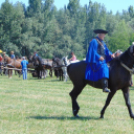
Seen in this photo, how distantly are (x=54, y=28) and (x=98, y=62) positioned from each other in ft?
212

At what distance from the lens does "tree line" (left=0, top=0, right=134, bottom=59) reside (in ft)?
199

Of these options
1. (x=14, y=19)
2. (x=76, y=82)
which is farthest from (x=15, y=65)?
(x=14, y=19)

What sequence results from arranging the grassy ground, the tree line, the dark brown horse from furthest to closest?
the tree line
the dark brown horse
the grassy ground

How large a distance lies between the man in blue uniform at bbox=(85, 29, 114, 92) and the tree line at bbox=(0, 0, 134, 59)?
51841 mm

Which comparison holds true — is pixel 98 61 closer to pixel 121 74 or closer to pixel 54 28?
pixel 121 74

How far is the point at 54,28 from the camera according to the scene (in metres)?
72.4

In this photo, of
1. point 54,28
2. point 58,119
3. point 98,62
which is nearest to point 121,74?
point 98,62

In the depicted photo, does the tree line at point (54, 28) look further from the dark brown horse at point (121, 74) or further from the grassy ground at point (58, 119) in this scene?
the dark brown horse at point (121, 74)

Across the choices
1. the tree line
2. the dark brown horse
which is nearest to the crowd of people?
the dark brown horse

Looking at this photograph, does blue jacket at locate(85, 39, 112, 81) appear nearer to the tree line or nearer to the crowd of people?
the crowd of people

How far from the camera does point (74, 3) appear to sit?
85.9 m

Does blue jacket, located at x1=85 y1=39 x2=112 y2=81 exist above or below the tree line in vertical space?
below

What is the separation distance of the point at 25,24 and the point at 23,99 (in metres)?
50.9

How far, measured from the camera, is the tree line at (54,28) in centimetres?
6062
